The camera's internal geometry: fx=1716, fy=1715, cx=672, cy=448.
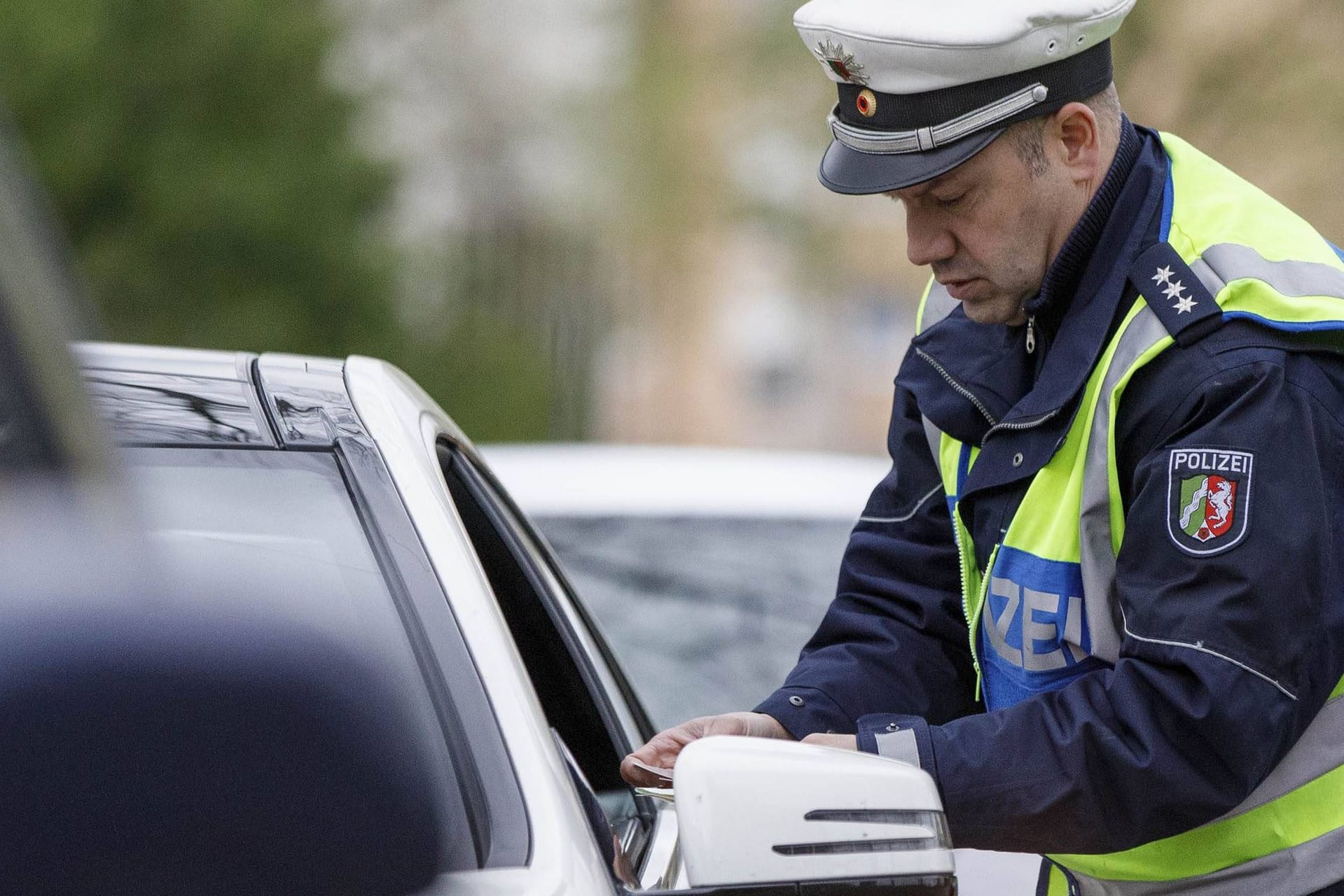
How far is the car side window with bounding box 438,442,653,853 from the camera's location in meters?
2.30

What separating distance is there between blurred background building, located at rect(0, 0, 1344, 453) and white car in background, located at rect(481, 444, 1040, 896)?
5.23 metres

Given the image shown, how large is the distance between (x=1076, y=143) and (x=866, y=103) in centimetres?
27

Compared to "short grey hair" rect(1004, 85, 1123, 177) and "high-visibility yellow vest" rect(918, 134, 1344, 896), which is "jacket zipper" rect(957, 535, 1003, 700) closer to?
"high-visibility yellow vest" rect(918, 134, 1344, 896)

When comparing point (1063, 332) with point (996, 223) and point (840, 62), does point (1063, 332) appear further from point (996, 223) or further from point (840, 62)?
point (840, 62)

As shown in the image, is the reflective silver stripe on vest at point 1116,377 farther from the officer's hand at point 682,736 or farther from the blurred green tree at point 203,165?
the blurred green tree at point 203,165

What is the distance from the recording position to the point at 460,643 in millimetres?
1679

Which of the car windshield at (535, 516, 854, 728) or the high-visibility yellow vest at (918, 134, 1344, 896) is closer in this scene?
the high-visibility yellow vest at (918, 134, 1344, 896)

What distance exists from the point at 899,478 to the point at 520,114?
15.7 m

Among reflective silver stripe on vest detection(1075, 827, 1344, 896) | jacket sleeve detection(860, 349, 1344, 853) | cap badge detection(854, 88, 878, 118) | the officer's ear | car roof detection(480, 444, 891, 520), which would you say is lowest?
car roof detection(480, 444, 891, 520)

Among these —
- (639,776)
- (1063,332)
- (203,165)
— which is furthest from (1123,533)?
(203,165)

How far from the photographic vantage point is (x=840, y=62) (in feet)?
7.14

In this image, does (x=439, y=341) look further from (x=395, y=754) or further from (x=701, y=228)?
(x=395, y=754)

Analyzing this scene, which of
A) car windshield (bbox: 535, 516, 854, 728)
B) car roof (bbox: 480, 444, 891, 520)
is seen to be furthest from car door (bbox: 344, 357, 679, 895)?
car roof (bbox: 480, 444, 891, 520)

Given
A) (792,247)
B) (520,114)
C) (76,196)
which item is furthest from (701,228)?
(76,196)
